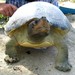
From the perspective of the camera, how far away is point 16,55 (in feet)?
8.39

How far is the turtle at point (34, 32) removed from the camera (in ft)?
7.95

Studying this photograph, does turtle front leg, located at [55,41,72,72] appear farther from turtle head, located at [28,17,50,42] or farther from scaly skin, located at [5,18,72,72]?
A: turtle head, located at [28,17,50,42]

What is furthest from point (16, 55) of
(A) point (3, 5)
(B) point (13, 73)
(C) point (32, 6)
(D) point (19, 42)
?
(A) point (3, 5)

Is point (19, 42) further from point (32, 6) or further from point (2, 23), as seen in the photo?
point (2, 23)

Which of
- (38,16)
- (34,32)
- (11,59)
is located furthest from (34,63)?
(38,16)

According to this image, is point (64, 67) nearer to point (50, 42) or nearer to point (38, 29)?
point (50, 42)

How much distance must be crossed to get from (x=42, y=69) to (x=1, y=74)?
384mm

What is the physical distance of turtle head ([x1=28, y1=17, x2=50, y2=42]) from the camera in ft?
7.16

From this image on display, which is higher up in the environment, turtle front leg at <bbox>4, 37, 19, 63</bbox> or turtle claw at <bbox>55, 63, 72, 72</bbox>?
turtle front leg at <bbox>4, 37, 19, 63</bbox>

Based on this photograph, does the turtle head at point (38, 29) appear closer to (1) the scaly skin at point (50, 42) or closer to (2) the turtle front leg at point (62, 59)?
(1) the scaly skin at point (50, 42)

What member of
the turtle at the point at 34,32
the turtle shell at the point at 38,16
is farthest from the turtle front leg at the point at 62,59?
the turtle shell at the point at 38,16

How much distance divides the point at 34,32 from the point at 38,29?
93 mm

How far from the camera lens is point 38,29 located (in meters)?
2.23

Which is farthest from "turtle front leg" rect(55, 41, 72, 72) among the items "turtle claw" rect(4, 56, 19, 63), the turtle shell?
"turtle claw" rect(4, 56, 19, 63)
